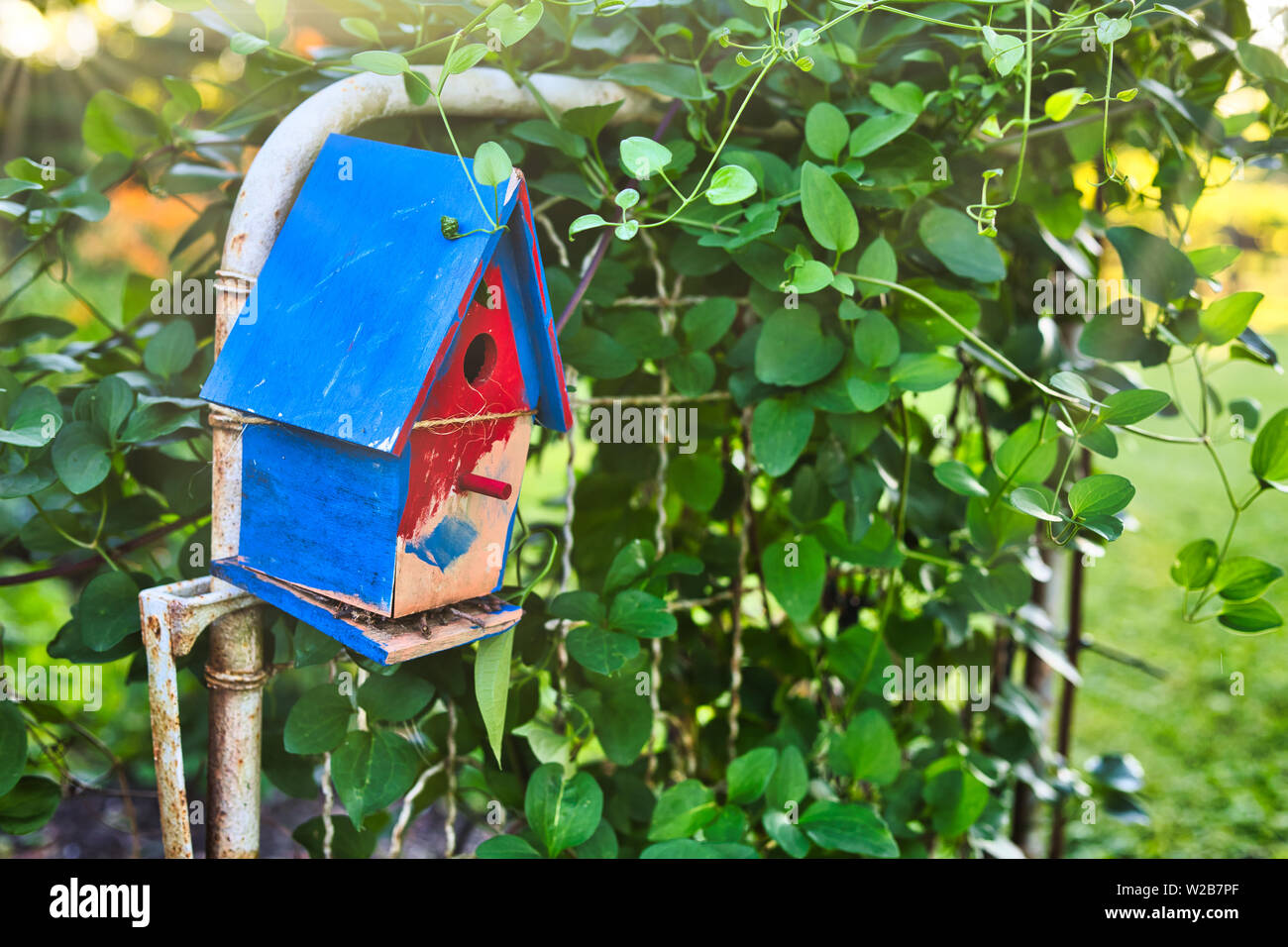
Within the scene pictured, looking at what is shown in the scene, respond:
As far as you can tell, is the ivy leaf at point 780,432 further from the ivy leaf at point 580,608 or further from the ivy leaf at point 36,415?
the ivy leaf at point 36,415

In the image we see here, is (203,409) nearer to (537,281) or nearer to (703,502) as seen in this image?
(537,281)

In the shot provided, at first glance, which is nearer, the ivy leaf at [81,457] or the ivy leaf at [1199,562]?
the ivy leaf at [81,457]

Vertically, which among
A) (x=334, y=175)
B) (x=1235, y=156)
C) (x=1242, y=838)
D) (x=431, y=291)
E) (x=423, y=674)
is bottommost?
→ (x=1242, y=838)

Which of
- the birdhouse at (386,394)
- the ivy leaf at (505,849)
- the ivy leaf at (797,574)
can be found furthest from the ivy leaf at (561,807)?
the ivy leaf at (797,574)

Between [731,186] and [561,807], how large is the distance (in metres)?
0.70

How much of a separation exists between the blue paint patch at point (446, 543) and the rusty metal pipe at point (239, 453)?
0.80 ft

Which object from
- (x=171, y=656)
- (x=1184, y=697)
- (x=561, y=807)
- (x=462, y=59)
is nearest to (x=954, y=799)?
(x=561, y=807)

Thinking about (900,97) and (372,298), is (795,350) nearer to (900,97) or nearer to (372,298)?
(900,97)

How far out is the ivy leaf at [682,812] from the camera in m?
1.04

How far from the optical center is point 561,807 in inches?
38.9

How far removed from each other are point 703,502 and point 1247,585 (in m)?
0.68

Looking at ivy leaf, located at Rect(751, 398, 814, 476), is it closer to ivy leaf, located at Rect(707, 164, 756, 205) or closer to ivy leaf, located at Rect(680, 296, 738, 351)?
ivy leaf, located at Rect(680, 296, 738, 351)
